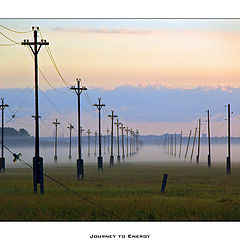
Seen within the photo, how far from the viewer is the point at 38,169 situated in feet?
112

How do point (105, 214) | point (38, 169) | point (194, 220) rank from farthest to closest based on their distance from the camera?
point (38, 169) < point (105, 214) < point (194, 220)

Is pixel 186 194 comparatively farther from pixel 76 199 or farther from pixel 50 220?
pixel 50 220

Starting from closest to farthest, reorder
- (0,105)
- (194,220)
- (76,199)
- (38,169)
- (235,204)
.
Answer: (194,220) → (235,204) → (76,199) → (38,169) → (0,105)

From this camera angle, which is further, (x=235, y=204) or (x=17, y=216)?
(x=235, y=204)

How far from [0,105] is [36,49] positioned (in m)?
37.5

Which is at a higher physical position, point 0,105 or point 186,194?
point 0,105

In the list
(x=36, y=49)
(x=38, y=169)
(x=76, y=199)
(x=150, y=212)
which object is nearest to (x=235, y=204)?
(x=150, y=212)

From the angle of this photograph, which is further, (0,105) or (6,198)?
(0,105)

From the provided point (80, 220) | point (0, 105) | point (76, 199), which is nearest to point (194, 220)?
point (80, 220)

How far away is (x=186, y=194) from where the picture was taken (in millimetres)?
34188

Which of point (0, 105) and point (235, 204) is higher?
point (0, 105)

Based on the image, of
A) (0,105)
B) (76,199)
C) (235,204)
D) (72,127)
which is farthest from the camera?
(72,127)

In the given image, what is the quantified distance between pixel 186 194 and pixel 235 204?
7.73 m

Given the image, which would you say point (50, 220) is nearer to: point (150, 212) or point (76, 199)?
point (150, 212)
